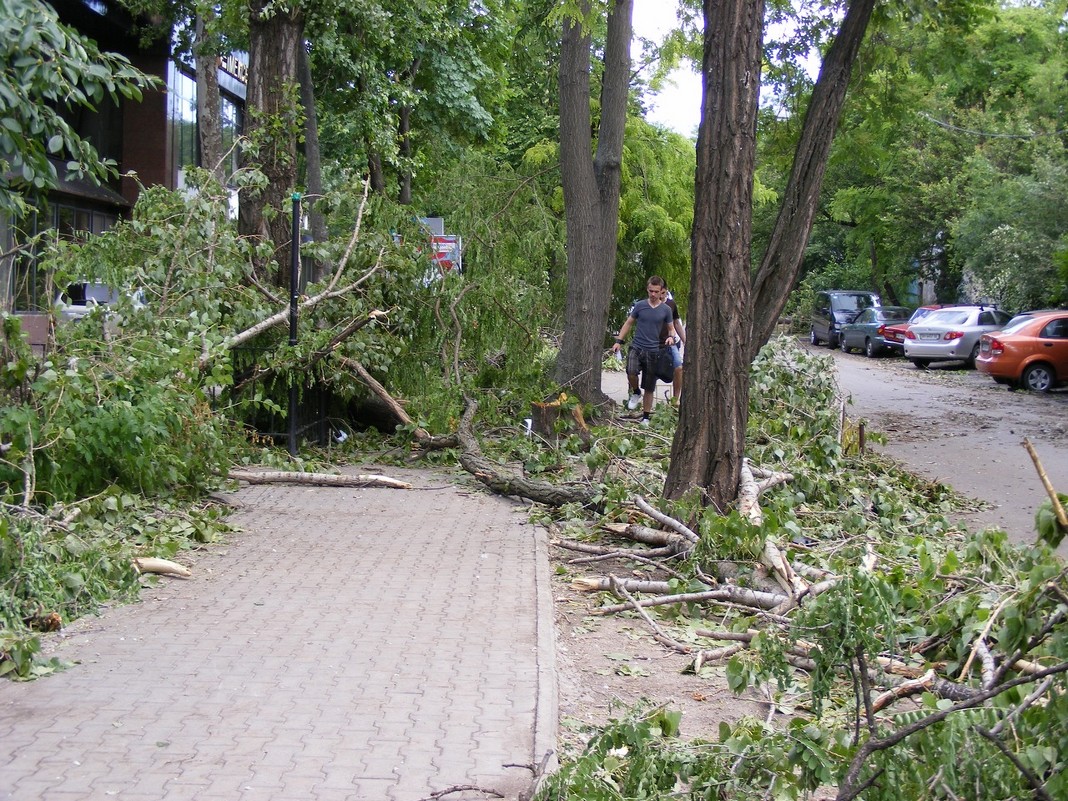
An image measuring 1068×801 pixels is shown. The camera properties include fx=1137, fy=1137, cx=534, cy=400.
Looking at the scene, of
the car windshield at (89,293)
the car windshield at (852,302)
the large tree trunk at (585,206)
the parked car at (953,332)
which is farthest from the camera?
the car windshield at (852,302)

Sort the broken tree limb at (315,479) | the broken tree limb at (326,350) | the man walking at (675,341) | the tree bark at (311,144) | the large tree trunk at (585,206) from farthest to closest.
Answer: the tree bark at (311,144) → the large tree trunk at (585,206) → the man walking at (675,341) → the broken tree limb at (326,350) → the broken tree limb at (315,479)

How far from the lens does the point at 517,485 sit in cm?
1026

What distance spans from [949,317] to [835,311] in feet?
34.1

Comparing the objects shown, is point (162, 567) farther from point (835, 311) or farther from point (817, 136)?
point (835, 311)

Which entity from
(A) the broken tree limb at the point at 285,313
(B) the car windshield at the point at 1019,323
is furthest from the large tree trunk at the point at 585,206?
(B) the car windshield at the point at 1019,323

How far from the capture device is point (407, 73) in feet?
86.4

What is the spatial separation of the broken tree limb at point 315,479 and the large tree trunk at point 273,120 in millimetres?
3428

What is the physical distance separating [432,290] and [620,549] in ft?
19.3

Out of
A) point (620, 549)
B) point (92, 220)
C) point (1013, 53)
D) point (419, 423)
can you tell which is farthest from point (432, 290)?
point (1013, 53)

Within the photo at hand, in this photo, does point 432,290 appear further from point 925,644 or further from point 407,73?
point 407,73

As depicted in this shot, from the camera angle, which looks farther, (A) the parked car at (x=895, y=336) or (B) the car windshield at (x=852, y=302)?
(B) the car windshield at (x=852, y=302)

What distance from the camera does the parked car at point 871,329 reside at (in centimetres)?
3784

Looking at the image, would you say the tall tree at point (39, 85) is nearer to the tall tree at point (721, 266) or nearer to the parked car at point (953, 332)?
the tall tree at point (721, 266)

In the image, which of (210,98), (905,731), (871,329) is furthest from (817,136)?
(871,329)
